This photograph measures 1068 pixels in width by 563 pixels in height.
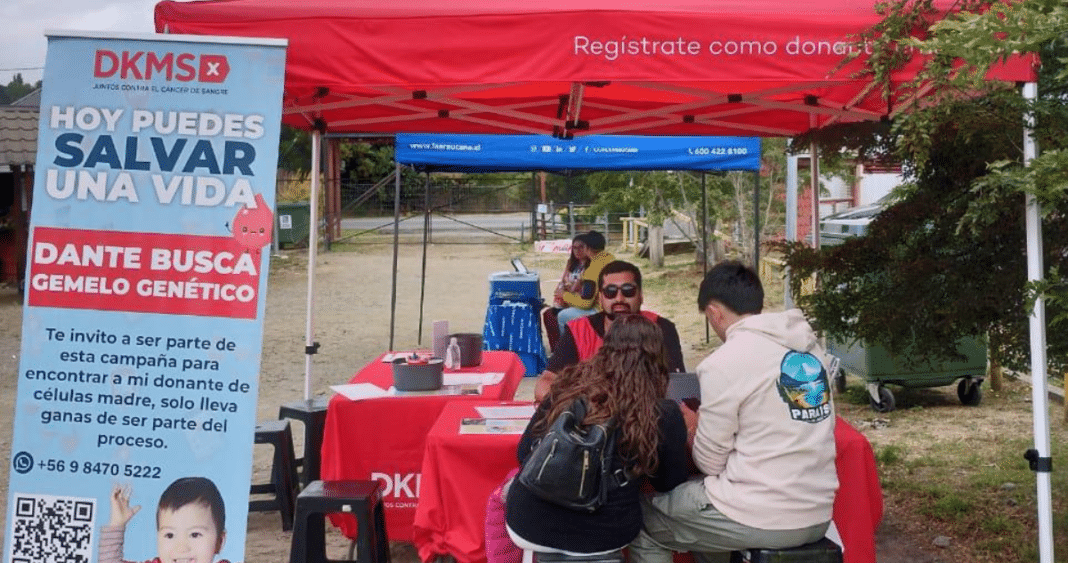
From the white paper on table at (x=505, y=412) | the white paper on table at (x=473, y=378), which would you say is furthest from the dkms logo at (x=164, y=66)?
the white paper on table at (x=473, y=378)

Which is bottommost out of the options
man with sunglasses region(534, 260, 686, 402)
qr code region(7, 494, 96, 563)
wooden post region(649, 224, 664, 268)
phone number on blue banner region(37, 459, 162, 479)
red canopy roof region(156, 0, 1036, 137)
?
qr code region(7, 494, 96, 563)

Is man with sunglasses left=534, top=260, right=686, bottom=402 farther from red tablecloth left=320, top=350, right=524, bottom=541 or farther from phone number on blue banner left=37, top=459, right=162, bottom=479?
phone number on blue banner left=37, top=459, right=162, bottom=479

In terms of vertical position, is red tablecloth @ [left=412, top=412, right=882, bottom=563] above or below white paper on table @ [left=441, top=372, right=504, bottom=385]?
below

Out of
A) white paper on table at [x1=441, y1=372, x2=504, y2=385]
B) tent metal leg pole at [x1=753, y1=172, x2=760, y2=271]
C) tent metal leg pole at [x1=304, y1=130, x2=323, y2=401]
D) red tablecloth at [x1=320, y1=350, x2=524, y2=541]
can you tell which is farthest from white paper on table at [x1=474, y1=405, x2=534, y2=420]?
tent metal leg pole at [x1=753, y1=172, x2=760, y2=271]

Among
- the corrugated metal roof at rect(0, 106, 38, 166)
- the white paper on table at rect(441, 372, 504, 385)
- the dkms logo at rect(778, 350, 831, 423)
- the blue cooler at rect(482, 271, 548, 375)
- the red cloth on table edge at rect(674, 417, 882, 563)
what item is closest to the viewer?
the dkms logo at rect(778, 350, 831, 423)

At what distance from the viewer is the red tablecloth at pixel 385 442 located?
5.37 meters

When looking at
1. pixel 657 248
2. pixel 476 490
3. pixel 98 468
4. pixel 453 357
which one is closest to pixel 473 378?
pixel 453 357

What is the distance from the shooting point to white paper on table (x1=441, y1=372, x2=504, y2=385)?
18.8 ft

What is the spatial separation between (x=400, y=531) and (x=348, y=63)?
2.29 metres

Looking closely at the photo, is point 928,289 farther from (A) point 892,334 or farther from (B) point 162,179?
(B) point 162,179

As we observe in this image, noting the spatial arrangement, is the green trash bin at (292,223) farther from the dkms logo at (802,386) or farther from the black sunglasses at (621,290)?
the dkms logo at (802,386)

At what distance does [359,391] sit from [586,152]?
5.92m

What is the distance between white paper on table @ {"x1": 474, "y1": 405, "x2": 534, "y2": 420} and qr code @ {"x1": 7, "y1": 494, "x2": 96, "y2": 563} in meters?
1.60

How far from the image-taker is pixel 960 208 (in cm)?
493
